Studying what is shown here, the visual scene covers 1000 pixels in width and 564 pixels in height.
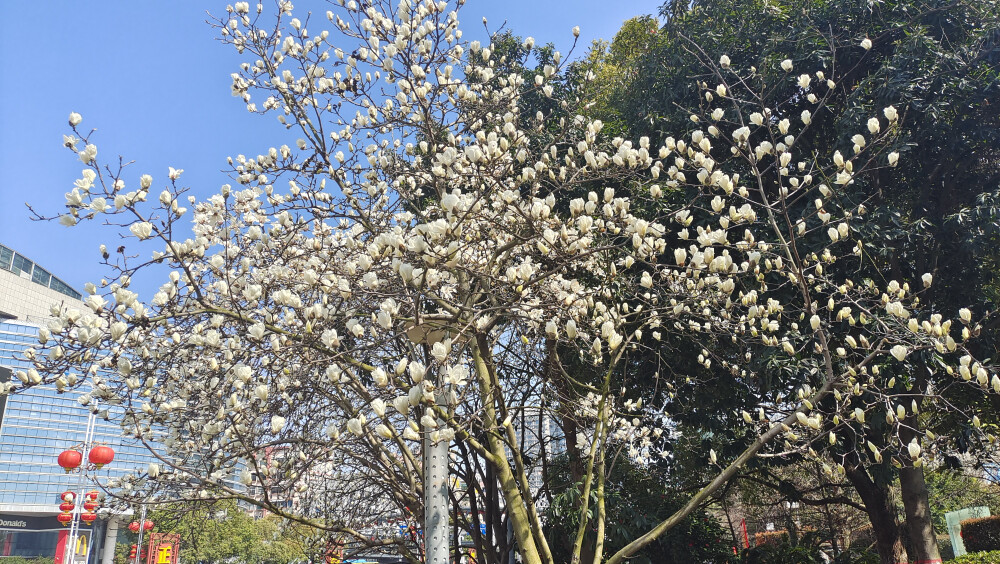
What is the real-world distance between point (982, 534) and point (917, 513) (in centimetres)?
756

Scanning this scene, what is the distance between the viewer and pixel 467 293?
12.6ft

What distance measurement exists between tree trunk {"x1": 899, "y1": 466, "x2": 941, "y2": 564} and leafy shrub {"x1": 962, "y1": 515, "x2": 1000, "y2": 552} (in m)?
6.82

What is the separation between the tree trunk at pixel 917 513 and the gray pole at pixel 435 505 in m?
5.36

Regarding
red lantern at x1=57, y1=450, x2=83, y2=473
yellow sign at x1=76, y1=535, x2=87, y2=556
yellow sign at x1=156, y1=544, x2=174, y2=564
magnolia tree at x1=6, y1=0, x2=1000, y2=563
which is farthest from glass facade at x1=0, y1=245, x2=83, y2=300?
magnolia tree at x1=6, y1=0, x2=1000, y2=563

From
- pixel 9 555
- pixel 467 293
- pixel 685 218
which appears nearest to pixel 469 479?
pixel 467 293

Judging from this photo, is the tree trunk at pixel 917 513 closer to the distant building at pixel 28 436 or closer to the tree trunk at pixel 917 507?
the tree trunk at pixel 917 507

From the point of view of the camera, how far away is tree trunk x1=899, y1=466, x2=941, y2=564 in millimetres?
6031

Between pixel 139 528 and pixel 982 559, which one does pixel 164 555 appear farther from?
pixel 982 559

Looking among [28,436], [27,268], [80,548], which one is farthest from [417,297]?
[27,268]

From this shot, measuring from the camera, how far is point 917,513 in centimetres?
616

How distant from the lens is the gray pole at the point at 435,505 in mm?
2967

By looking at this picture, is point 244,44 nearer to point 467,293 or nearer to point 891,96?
point 467,293

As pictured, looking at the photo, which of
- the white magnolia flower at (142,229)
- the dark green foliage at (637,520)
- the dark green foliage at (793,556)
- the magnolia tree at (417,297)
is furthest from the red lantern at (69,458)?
the dark green foliage at (793,556)

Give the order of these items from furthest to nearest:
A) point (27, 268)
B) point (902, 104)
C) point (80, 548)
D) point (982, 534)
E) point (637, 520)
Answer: point (27, 268) → point (80, 548) → point (982, 534) → point (637, 520) → point (902, 104)
